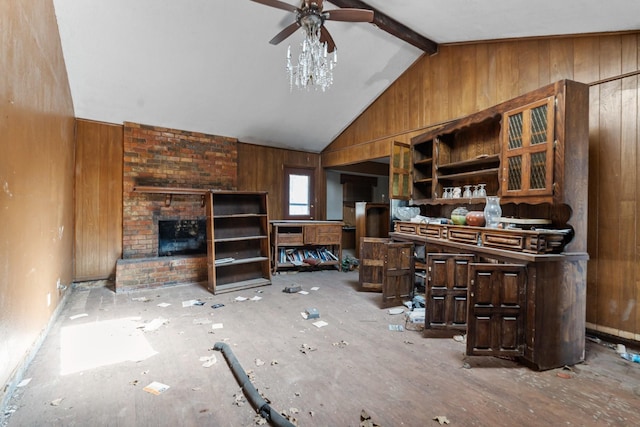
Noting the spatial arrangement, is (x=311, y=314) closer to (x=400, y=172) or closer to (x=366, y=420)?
(x=366, y=420)

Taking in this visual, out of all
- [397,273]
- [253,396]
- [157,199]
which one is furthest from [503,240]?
[157,199]

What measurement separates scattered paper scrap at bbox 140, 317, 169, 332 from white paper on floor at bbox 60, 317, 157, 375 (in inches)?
2.4

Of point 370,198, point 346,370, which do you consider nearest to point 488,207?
point 346,370

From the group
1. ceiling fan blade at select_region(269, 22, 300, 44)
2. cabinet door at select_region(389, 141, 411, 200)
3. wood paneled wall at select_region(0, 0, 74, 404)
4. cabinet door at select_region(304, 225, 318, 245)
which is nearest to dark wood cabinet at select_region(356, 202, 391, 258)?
cabinet door at select_region(304, 225, 318, 245)

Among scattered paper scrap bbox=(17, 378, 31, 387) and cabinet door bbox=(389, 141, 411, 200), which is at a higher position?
cabinet door bbox=(389, 141, 411, 200)

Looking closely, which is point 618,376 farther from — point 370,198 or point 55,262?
point 370,198

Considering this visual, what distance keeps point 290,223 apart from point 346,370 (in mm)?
3352

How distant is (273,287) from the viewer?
14.5 feet

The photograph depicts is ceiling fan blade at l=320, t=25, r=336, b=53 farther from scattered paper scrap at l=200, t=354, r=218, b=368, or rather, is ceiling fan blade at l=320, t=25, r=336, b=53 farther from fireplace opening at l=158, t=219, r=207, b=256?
fireplace opening at l=158, t=219, r=207, b=256

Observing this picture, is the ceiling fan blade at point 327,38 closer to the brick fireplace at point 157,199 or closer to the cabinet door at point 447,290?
the cabinet door at point 447,290

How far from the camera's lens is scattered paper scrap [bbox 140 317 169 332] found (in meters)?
2.90

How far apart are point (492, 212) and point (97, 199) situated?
5310 millimetres

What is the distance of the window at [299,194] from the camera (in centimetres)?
638

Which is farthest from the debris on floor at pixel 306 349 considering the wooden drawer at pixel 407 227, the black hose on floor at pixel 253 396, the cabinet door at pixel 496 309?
the wooden drawer at pixel 407 227
